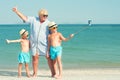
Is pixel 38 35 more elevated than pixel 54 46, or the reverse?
pixel 38 35

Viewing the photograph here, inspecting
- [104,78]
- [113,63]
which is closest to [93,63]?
[113,63]

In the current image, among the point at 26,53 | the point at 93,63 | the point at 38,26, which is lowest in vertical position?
the point at 93,63

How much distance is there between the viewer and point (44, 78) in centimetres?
1001

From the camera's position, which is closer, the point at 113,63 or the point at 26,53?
the point at 26,53

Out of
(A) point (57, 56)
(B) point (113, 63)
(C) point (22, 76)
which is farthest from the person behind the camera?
(B) point (113, 63)

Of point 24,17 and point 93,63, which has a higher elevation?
point 24,17

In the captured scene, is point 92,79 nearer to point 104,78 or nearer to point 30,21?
point 104,78

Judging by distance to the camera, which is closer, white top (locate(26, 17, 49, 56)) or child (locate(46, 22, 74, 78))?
child (locate(46, 22, 74, 78))

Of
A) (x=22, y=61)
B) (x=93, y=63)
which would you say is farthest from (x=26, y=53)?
(x=93, y=63)

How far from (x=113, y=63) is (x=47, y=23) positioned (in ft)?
21.3

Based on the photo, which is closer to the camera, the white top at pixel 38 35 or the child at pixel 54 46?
the child at pixel 54 46

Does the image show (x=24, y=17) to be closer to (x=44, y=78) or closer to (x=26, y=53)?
(x=26, y=53)

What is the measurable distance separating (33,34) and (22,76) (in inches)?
50.5

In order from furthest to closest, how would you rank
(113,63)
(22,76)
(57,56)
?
(113,63)
(22,76)
(57,56)
